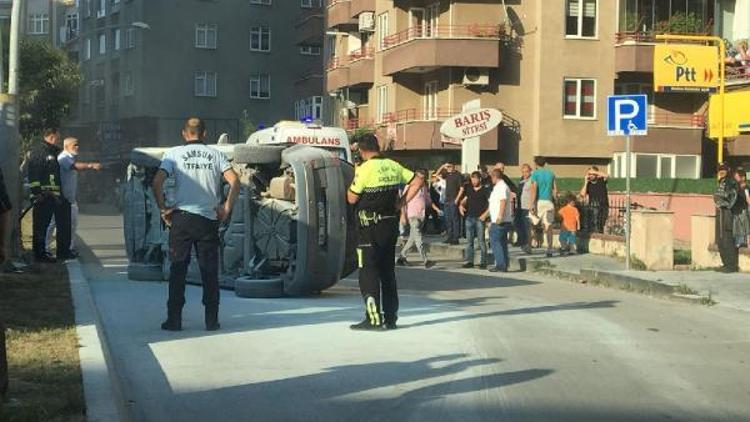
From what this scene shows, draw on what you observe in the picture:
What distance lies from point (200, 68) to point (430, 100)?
80.8 feet

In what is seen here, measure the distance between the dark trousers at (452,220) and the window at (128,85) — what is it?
1586 inches

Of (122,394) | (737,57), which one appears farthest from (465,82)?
(122,394)

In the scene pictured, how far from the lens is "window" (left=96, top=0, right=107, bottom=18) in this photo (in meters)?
62.6

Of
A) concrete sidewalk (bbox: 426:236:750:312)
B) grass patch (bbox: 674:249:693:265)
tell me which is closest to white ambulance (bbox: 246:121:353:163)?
concrete sidewalk (bbox: 426:236:750:312)

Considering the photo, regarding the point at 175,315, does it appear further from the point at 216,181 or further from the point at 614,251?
the point at 614,251

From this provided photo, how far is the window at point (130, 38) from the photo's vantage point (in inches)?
2285

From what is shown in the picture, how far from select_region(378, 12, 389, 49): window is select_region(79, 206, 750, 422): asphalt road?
30.1m

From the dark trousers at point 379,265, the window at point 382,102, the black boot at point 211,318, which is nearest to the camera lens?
the black boot at point 211,318

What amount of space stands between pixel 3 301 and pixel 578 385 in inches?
221

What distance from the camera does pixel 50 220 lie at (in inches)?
515

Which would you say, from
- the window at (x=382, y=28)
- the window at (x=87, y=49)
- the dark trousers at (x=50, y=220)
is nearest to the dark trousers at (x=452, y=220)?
the dark trousers at (x=50, y=220)

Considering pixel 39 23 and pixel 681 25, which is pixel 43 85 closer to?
pixel 681 25

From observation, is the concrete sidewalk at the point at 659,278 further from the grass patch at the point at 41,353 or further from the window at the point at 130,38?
the window at the point at 130,38

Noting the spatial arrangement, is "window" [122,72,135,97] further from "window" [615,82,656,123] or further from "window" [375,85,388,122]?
"window" [615,82,656,123]
